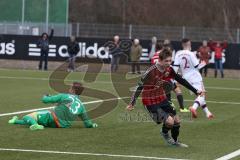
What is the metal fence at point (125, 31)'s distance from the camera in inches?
1711

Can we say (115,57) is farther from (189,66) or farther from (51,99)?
(51,99)

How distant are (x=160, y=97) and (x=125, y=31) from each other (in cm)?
3201

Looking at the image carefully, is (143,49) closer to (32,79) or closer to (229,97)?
(32,79)

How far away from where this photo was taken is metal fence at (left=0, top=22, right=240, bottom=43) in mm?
43469

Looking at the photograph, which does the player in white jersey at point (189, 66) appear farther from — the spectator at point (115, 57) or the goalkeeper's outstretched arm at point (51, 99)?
the spectator at point (115, 57)

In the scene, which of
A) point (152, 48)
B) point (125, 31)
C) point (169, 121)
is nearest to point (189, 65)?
point (169, 121)

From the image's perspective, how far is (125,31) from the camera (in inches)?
1751

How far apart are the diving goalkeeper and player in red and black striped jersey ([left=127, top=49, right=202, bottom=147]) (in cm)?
213

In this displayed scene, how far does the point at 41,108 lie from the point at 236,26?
49.1 m

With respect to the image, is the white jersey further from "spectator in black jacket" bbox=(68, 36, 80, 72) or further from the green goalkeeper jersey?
"spectator in black jacket" bbox=(68, 36, 80, 72)

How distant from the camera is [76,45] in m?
39.9

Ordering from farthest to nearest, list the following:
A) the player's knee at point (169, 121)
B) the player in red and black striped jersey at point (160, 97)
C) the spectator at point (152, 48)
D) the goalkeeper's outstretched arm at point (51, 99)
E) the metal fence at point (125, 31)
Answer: the metal fence at point (125, 31)
the spectator at point (152, 48)
the goalkeeper's outstretched arm at point (51, 99)
the player in red and black striped jersey at point (160, 97)
the player's knee at point (169, 121)

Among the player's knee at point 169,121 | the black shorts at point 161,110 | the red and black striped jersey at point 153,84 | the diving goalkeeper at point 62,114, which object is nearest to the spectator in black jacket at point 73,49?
the diving goalkeeper at point 62,114

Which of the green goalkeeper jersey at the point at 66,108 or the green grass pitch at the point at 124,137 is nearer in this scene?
the green grass pitch at the point at 124,137
